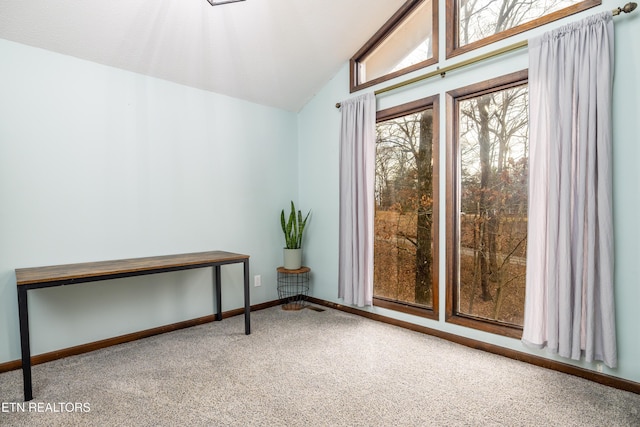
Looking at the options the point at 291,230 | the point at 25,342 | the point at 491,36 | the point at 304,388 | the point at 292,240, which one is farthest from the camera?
the point at 291,230

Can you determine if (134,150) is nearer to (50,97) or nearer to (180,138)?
(180,138)

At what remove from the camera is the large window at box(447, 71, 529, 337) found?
2.46 meters

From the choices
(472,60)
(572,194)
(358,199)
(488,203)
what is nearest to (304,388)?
(358,199)

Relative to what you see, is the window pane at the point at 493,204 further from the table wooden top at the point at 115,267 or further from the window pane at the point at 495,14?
the table wooden top at the point at 115,267

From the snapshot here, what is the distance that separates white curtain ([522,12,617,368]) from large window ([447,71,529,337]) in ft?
0.76

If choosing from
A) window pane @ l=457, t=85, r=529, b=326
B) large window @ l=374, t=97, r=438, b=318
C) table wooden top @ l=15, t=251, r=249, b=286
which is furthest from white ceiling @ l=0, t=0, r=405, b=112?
table wooden top @ l=15, t=251, r=249, b=286

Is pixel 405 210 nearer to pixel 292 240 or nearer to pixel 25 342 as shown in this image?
pixel 292 240

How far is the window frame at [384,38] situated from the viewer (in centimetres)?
281

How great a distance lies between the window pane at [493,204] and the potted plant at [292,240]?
1631 mm

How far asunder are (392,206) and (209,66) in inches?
82.4

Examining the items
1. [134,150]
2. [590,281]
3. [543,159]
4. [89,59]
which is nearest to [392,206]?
[543,159]

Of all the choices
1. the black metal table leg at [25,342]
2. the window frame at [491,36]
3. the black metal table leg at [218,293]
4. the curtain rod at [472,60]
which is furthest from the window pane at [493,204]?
the black metal table leg at [25,342]

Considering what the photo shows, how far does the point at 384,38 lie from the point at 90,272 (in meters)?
3.11

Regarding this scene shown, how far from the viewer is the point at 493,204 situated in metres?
2.59
